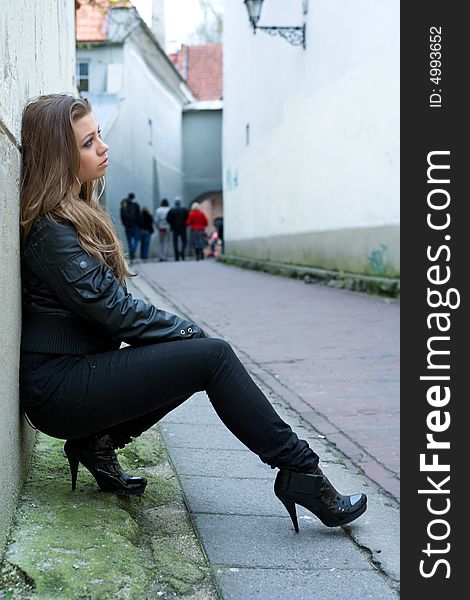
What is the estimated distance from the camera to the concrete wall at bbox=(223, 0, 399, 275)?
37.0ft

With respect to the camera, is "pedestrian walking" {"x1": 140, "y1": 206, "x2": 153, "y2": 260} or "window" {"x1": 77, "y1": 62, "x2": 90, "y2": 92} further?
"window" {"x1": 77, "y1": 62, "x2": 90, "y2": 92}

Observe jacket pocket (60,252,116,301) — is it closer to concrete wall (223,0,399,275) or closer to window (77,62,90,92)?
concrete wall (223,0,399,275)

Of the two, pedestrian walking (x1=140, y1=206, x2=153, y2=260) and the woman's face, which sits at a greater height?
the woman's face

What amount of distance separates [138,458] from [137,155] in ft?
80.6

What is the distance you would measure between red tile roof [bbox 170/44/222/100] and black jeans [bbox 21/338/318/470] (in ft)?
138

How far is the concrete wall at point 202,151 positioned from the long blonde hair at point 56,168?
34.3 metres

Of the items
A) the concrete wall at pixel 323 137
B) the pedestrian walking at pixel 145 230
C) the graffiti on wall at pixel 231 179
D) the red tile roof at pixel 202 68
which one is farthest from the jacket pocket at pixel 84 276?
the red tile roof at pixel 202 68

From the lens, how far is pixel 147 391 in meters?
2.71

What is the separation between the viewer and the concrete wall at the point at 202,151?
1451 inches

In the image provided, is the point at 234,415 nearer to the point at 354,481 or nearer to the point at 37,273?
the point at 37,273

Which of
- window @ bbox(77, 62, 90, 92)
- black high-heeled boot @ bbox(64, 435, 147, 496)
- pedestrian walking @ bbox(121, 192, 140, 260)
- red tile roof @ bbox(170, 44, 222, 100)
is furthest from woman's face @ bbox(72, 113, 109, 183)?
red tile roof @ bbox(170, 44, 222, 100)

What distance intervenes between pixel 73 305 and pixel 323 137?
1208 cm

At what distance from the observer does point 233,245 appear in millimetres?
23750

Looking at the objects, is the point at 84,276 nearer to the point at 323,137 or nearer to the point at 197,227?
the point at 323,137
